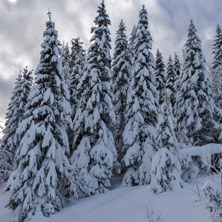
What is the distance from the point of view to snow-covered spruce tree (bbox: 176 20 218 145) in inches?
745

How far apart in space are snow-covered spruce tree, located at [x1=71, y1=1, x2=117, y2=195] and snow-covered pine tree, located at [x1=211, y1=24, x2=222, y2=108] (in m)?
11.5

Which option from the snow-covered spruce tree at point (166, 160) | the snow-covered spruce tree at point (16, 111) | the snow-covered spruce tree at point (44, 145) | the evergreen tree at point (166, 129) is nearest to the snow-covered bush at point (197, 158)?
the snow-covered spruce tree at point (166, 160)

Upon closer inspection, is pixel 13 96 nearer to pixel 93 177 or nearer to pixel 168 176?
pixel 93 177

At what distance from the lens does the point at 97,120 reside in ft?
56.8

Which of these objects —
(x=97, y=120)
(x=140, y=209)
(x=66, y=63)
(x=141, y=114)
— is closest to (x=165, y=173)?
(x=140, y=209)

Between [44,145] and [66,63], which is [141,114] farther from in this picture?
[66,63]

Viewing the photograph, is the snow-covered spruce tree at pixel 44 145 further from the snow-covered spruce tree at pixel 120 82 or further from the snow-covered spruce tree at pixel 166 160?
the snow-covered spruce tree at pixel 120 82

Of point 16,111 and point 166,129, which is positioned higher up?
point 16,111

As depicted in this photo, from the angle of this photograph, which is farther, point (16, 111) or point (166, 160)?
point (16, 111)

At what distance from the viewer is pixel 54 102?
14.6 meters

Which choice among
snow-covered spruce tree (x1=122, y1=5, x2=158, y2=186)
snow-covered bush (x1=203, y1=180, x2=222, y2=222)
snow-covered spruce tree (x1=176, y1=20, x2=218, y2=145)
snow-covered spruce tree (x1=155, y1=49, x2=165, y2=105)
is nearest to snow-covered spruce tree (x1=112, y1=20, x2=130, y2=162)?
snow-covered spruce tree (x1=122, y1=5, x2=158, y2=186)

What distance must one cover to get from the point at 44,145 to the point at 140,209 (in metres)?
6.94

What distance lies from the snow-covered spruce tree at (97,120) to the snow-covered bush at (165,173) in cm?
549

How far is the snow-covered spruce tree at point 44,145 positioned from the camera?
12797 millimetres
